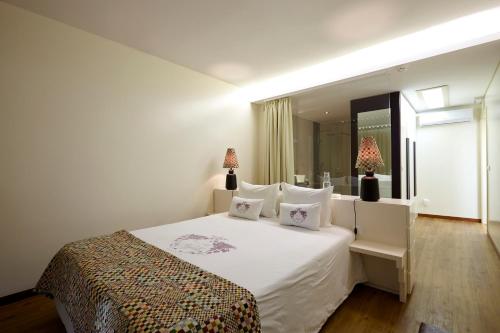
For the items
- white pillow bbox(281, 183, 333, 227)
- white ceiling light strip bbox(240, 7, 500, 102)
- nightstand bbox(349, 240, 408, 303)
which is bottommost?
nightstand bbox(349, 240, 408, 303)

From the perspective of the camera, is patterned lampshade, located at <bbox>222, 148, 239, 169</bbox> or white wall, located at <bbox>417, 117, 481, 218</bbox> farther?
white wall, located at <bbox>417, 117, 481, 218</bbox>

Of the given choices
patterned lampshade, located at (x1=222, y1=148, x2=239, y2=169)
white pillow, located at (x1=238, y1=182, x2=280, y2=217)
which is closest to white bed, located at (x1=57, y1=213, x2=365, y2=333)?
white pillow, located at (x1=238, y1=182, x2=280, y2=217)

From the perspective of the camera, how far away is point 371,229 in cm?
229

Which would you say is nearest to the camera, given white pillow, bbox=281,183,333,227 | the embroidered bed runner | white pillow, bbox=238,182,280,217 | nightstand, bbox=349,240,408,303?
the embroidered bed runner

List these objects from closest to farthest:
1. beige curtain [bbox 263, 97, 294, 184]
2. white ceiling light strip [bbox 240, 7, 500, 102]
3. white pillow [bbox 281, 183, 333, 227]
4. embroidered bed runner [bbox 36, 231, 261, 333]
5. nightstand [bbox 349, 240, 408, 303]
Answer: embroidered bed runner [bbox 36, 231, 261, 333] < nightstand [bbox 349, 240, 408, 303] < white ceiling light strip [bbox 240, 7, 500, 102] < white pillow [bbox 281, 183, 333, 227] < beige curtain [bbox 263, 97, 294, 184]

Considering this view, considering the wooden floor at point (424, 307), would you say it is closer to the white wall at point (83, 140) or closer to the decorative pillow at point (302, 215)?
the white wall at point (83, 140)

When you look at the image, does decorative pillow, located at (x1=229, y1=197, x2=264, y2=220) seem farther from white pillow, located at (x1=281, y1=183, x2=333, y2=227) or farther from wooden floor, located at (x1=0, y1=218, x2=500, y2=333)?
wooden floor, located at (x1=0, y1=218, x2=500, y2=333)

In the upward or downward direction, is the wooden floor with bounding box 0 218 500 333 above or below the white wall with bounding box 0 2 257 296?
below

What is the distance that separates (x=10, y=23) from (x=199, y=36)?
1.64m

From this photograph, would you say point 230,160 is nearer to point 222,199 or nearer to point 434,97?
point 222,199

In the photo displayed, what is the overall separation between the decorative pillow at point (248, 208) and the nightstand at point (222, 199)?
1.90ft

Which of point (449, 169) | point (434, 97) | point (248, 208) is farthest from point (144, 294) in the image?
point (449, 169)

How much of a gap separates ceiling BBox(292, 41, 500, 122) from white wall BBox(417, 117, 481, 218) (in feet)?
2.28

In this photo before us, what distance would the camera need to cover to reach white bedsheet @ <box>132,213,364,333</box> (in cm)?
134
